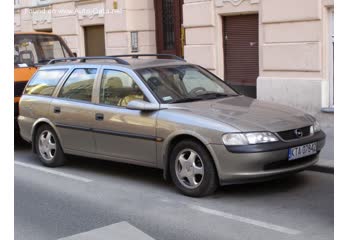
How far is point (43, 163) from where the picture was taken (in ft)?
27.8

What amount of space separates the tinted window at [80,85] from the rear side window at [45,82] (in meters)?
0.27

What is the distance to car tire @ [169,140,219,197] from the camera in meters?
6.25

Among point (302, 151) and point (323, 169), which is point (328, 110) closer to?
point (323, 169)

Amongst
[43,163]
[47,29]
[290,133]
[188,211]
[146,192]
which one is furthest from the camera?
[47,29]

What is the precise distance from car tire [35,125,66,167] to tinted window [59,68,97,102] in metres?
0.61

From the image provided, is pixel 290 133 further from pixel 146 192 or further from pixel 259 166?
→ pixel 146 192

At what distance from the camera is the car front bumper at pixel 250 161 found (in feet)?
19.8

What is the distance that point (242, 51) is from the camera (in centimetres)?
1262

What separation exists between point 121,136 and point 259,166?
1903 mm

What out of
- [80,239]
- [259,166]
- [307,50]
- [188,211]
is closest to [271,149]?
[259,166]

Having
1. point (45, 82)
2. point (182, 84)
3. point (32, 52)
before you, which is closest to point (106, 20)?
point (32, 52)

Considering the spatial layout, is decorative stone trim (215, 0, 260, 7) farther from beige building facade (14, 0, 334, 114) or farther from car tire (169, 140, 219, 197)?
car tire (169, 140, 219, 197)

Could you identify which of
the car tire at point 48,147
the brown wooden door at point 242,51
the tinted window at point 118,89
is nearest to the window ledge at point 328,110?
the brown wooden door at point 242,51

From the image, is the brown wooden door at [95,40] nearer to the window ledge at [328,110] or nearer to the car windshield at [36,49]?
the car windshield at [36,49]
